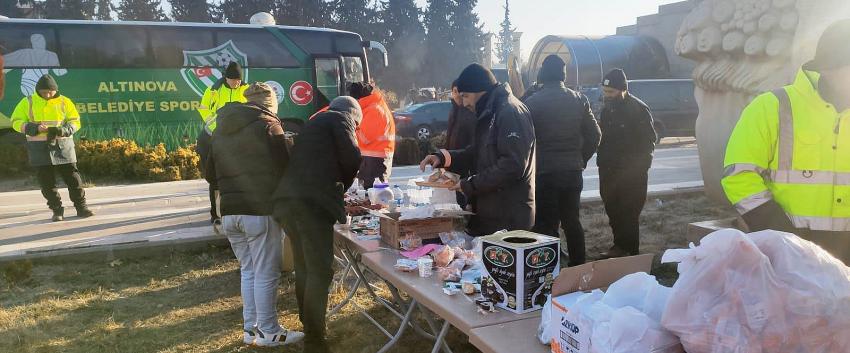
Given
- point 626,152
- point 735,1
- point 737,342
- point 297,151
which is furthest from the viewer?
point 735,1

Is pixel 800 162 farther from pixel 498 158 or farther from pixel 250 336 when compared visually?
pixel 250 336

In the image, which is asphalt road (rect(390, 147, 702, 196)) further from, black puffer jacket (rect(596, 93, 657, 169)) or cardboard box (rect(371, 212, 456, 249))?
cardboard box (rect(371, 212, 456, 249))

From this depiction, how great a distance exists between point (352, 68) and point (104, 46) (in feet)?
18.2

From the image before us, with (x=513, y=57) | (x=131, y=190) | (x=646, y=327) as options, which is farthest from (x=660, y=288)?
(x=513, y=57)

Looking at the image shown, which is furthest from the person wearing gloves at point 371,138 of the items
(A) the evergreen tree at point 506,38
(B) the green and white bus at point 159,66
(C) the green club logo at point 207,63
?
(A) the evergreen tree at point 506,38

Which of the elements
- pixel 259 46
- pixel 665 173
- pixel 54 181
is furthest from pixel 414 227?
pixel 259 46

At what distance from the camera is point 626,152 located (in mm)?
4914

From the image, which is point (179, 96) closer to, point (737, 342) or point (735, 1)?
point (735, 1)

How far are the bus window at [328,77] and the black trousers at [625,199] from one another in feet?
32.3

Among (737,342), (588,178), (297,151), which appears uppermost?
(297,151)

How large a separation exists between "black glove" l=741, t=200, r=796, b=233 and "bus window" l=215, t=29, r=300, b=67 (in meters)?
12.7

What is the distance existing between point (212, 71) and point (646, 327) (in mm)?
13527

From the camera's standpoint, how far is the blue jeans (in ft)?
11.4

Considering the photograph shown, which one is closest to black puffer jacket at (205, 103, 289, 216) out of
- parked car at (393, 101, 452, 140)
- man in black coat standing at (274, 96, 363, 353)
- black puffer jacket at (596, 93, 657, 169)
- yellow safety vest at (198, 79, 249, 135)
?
man in black coat standing at (274, 96, 363, 353)
